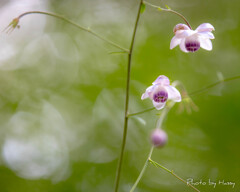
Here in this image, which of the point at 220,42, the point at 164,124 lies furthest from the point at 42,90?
the point at 220,42

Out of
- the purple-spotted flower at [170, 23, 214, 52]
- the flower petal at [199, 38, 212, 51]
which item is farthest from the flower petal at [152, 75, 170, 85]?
the flower petal at [199, 38, 212, 51]

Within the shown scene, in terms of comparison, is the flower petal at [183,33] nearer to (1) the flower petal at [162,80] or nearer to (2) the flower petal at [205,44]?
(2) the flower petal at [205,44]

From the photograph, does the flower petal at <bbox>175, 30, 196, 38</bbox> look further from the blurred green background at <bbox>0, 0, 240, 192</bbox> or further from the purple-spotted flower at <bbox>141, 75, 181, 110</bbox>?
the blurred green background at <bbox>0, 0, 240, 192</bbox>

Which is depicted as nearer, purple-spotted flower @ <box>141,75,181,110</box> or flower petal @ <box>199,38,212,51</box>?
purple-spotted flower @ <box>141,75,181,110</box>

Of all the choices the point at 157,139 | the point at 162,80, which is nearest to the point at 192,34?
the point at 162,80

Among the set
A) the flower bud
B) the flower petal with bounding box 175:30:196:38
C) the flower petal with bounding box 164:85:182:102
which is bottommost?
the flower bud

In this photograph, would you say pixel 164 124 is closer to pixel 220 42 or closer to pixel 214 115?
pixel 214 115

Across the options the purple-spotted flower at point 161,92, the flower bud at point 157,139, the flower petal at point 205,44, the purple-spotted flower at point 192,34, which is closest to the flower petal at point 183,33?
the purple-spotted flower at point 192,34
